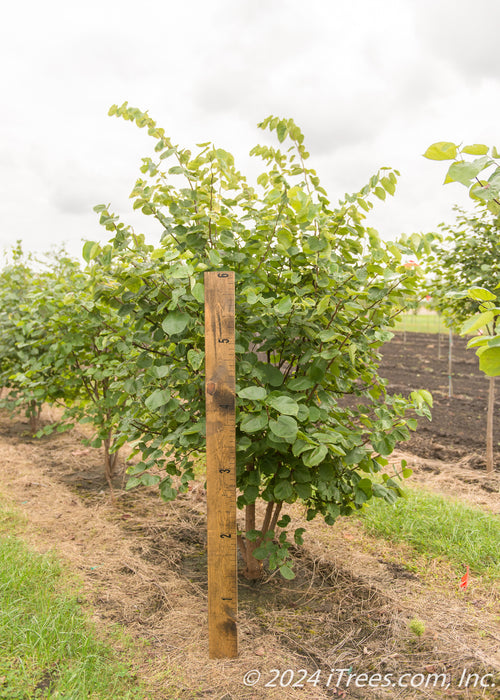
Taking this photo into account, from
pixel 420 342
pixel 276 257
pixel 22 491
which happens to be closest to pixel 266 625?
pixel 276 257

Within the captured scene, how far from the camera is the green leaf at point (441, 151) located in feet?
3.21

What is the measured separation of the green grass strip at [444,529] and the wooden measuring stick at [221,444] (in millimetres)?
1137

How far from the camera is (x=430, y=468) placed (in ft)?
17.1

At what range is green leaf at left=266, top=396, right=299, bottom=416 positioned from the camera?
1.64 meters

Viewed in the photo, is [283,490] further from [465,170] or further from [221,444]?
[465,170]

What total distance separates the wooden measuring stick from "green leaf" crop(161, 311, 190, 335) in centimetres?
12

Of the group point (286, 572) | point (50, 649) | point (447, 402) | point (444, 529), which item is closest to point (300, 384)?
point (286, 572)

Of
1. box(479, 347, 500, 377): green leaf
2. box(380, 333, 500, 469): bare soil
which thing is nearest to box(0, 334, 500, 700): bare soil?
box(380, 333, 500, 469): bare soil

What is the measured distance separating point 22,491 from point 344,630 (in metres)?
3.08

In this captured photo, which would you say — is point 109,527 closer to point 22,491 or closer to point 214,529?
point 22,491

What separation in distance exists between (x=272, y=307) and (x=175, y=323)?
481mm

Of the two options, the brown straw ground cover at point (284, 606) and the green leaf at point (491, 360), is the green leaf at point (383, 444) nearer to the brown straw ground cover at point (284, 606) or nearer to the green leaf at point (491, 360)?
the brown straw ground cover at point (284, 606)

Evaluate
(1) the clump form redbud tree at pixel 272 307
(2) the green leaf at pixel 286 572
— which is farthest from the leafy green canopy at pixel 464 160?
(2) the green leaf at pixel 286 572

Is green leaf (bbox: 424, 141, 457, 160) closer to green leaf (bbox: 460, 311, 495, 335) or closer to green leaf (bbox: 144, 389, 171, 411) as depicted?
green leaf (bbox: 460, 311, 495, 335)
